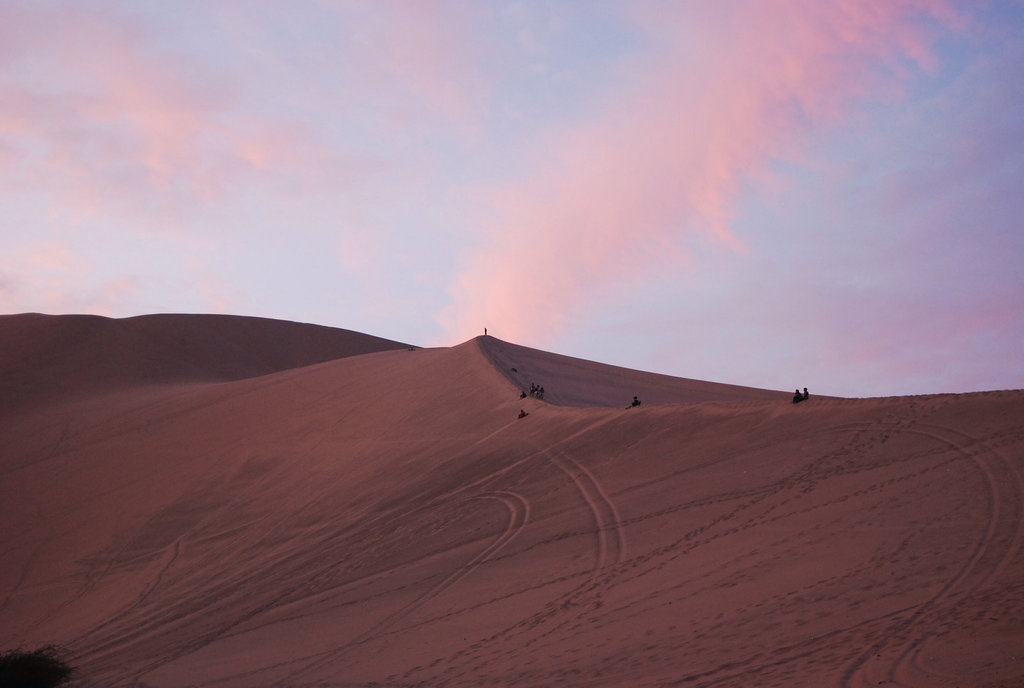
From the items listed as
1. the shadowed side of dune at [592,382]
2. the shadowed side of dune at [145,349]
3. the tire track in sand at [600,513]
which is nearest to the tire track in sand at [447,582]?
the tire track in sand at [600,513]

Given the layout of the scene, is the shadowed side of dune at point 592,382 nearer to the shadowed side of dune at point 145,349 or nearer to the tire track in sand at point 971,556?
the tire track in sand at point 971,556

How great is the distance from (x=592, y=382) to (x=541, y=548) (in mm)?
15471

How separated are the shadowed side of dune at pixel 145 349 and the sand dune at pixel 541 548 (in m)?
12.6

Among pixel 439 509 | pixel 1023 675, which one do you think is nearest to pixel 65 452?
pixel 439 509

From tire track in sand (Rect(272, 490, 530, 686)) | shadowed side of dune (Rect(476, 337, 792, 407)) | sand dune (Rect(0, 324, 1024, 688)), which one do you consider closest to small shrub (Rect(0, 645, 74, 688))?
sand dune (Rect(0, 324, 1024, 688))

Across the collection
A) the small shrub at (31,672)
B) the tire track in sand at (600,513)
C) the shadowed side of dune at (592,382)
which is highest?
the shadowed side of dune at (592,382)

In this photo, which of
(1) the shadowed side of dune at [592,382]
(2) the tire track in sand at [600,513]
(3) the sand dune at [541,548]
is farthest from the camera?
(1) the shadowed side of dune at [592,382]

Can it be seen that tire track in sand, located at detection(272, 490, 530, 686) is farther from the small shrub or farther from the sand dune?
the small shrub

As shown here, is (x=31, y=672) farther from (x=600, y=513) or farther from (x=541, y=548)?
(x=600, y=513)

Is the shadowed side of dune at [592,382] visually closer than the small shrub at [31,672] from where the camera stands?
No

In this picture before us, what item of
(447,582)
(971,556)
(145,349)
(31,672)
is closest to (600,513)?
(447,582)

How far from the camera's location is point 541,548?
13156mm

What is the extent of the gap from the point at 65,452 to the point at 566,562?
63.5 ft

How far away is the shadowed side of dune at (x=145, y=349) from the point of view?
36562mm
